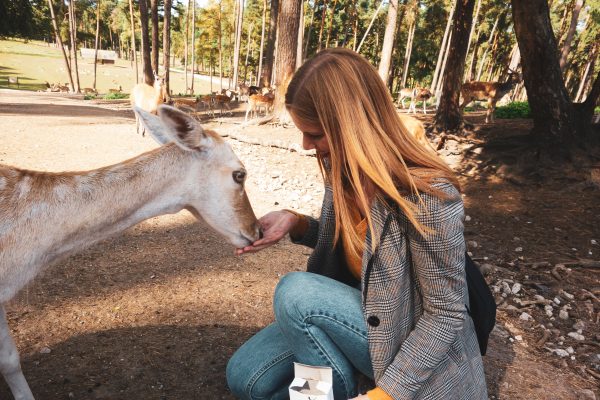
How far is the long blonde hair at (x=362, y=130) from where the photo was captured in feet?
4.57

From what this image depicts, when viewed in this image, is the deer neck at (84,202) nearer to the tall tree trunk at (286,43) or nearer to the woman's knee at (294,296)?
the woman's knee at (294,296)

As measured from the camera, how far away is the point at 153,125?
2.19m

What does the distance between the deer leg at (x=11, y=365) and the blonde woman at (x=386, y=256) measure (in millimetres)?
1510

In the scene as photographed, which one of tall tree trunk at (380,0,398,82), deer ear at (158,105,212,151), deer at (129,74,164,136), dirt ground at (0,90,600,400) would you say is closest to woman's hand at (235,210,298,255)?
deer ear at (158,105,212,151)

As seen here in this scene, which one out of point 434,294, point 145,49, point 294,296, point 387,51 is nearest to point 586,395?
point 434,294

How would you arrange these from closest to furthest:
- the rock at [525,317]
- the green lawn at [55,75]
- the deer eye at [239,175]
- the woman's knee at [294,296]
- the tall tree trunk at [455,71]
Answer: the woman's knee at [294,296], the deer eye at [239,175], the rock at [525,317], the tall tree trunk at [455,71], the green lawn at [55,75]

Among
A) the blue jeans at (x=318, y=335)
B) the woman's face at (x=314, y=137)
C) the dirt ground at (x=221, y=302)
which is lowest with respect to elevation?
the dirt ground at (x=221, y=302)

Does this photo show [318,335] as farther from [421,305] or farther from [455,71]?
[455,71]

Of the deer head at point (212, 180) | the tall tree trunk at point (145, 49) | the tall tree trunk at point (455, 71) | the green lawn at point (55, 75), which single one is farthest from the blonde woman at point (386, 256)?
the green lawn at point (55, 75)

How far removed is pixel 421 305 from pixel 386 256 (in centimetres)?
30

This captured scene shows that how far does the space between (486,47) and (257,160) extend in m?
33.1

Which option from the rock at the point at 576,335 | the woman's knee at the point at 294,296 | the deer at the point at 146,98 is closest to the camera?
the woman's knee at the point at 294,296

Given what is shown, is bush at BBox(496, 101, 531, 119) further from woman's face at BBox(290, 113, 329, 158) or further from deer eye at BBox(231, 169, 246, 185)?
woman's face at BBox(290, 113, 329, 158)

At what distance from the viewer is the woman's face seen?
1.60 m
